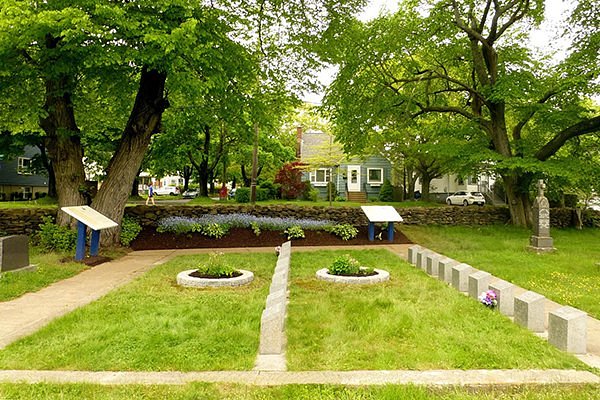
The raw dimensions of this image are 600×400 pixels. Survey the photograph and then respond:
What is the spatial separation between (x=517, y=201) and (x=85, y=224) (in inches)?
617

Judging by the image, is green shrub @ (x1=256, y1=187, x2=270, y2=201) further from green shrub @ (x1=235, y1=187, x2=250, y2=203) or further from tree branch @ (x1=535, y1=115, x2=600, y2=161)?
tree branch @ (x1=535, y1=115, x2=600, y2=161)

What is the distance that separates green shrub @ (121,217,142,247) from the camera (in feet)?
38.3

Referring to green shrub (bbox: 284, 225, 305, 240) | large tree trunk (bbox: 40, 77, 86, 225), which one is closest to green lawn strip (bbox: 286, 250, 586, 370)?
green shrub (bbox: 284, 225, 305, 240)

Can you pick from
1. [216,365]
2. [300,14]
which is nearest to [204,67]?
[300,14]

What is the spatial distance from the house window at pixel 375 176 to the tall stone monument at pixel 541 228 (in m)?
21.3

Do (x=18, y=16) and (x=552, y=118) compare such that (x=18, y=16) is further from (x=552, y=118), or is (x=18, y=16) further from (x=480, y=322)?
(x=552, y=118)

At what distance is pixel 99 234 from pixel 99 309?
5525 millimetres

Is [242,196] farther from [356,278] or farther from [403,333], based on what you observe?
[403,333]

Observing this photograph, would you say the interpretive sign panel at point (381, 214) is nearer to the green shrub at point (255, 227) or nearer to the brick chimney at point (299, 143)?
the green shrub at point (255, 227)

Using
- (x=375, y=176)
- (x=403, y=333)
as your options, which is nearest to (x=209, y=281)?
(x=403, y=333)

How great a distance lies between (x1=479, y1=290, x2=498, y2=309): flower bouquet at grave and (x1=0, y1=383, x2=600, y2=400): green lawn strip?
7.17ft

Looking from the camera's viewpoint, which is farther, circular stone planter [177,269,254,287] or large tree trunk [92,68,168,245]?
large tree trunk [92,68,168,245]

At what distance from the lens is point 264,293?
20.9ft

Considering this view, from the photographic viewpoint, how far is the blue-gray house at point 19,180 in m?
30.2
